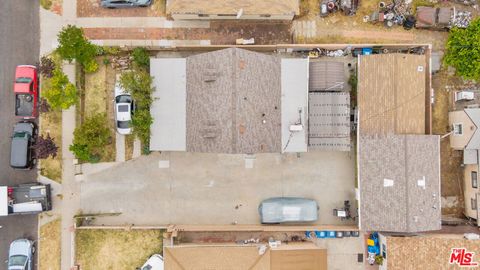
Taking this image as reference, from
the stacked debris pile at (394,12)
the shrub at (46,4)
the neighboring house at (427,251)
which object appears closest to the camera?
the neighboring house at (427,251)

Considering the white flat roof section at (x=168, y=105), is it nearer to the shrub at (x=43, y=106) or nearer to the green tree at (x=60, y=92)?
the green tree at (x=60, y=92)

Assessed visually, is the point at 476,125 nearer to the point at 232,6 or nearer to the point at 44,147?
the point at 232,6

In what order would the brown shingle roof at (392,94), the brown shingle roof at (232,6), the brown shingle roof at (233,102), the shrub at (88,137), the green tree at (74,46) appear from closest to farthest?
the brown shingle roof at (233,102), the green tree at (74,46), the shrub at (88,137), the brown shingle roof at (232,6), the brown shingle roof at (392,94)

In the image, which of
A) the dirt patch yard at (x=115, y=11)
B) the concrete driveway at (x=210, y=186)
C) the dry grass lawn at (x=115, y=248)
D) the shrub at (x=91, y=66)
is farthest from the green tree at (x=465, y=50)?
the shrub at (x=91, y=66)

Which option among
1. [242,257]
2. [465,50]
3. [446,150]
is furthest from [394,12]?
[242,257]

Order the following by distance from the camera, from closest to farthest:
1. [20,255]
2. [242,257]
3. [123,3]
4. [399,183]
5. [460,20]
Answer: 1. [242,257]
2. [399,183]
3. [20,255]
4. [123,3]
5. [460,20]

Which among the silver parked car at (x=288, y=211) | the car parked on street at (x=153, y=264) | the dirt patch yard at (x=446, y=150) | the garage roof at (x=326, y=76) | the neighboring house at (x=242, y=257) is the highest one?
the garage roof at (x=326, y=76)

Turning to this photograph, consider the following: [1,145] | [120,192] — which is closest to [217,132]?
[120,192]
